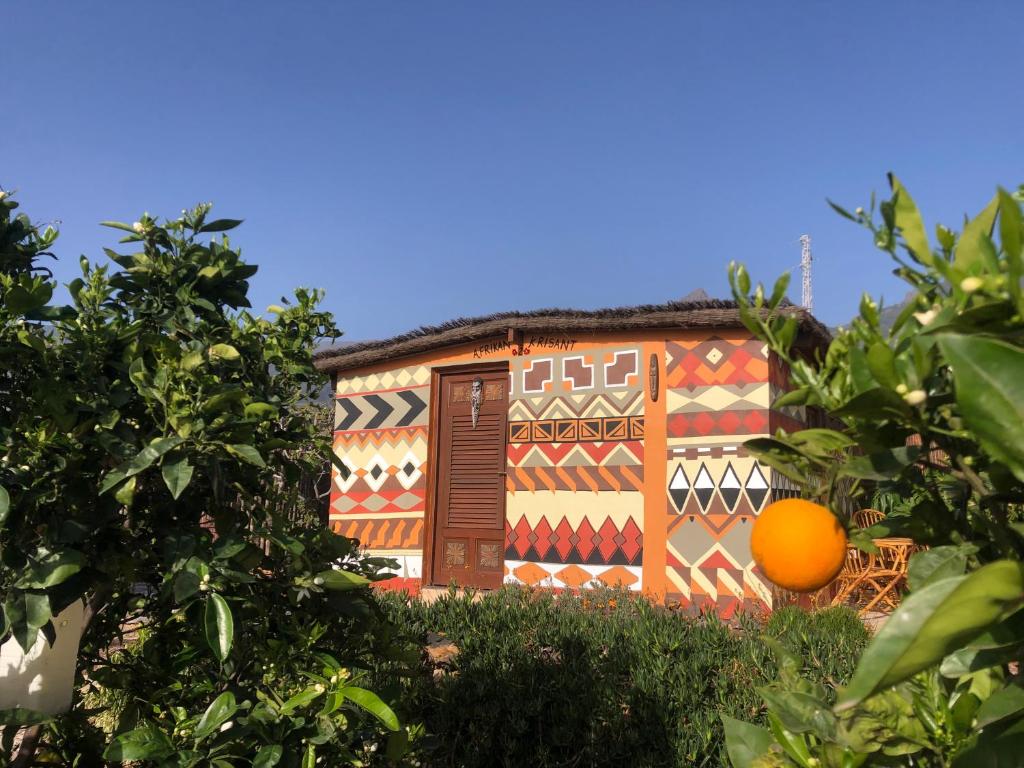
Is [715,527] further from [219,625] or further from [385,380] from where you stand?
[219,625]

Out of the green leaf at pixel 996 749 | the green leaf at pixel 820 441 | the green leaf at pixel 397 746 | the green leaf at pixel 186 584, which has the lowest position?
the green leaf at pixel 397 746

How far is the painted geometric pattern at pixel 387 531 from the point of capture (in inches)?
357

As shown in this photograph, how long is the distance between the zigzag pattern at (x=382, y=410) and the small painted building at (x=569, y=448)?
0.02 m

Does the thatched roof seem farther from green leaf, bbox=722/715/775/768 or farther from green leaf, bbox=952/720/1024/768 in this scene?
green leaf, bbox=952/720/1024/768

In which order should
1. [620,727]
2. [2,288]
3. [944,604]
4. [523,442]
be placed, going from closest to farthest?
[944,604] → [2,288] → [620,727] → [523,442]

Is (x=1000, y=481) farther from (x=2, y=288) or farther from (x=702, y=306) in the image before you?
(x=702, y=306)

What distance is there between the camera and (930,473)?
43.7 inches

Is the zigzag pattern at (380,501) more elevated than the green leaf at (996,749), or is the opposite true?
the zigzag pattern at (380,501)

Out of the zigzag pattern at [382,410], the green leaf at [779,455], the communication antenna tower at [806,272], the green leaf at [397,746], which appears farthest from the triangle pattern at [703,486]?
the communication antenna tower at [806,272]

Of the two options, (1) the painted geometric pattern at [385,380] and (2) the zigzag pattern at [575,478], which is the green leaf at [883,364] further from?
(1) the painted geometric pattern at [385,380]

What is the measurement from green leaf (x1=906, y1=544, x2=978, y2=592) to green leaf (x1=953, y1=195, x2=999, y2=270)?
0.33 m

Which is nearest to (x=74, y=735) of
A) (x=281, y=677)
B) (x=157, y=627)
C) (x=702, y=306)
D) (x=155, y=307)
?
(x=157, y=627)

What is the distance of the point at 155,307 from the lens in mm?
1943

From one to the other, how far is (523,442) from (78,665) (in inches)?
257
